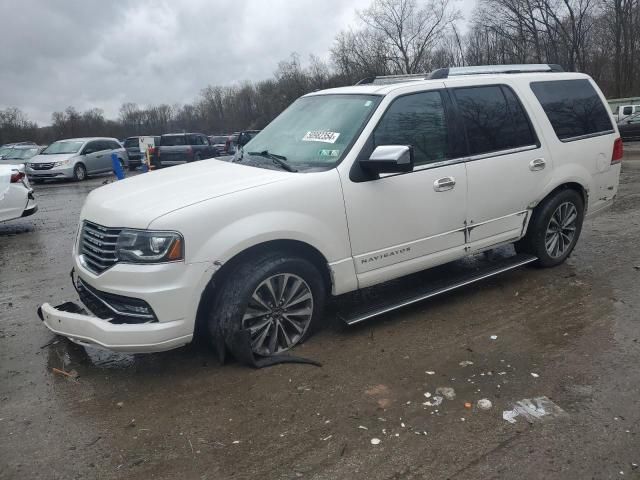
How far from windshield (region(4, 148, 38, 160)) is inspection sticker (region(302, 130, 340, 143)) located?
21827 mm

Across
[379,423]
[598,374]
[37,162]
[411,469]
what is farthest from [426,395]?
[37,162]

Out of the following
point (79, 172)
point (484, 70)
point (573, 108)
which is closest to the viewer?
point (484, 70)

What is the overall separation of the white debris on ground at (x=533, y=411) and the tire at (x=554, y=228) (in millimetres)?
2419

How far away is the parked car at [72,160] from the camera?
1967cm

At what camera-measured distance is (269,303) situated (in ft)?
12.3

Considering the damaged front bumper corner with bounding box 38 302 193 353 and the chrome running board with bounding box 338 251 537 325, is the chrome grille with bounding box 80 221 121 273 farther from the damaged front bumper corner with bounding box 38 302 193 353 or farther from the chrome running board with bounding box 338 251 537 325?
the chrome running board with bounding box 338 251 537 325

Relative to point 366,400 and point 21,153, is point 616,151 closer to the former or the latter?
point 366,400

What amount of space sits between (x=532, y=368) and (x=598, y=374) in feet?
1.34

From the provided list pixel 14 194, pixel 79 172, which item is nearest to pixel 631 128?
pixel 79 172

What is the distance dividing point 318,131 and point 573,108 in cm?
285

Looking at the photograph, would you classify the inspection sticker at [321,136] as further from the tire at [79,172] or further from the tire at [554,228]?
the tire at [79,172]

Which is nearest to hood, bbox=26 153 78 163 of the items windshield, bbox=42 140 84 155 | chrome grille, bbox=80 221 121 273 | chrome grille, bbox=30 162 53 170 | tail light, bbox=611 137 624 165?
chrome grille, bbox=30 162 53 170

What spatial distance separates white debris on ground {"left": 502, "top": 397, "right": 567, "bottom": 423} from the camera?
10.0ft

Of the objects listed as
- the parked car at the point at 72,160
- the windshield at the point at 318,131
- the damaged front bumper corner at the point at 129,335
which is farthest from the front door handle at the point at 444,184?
the parked car at the point at 72,160
